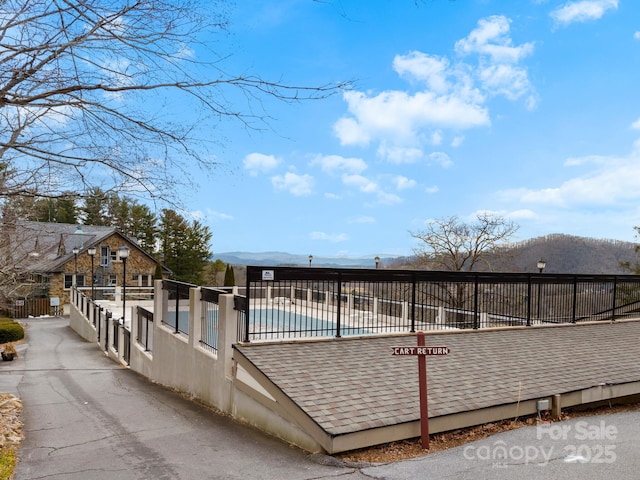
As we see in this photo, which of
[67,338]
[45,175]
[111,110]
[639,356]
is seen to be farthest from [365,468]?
[67,338]

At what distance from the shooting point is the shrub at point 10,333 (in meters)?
24.5

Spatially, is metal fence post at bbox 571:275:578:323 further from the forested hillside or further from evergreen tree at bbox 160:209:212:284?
evergreen tree at bbox 160:209:212:284

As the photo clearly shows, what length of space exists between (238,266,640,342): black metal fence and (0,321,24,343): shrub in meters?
21.0

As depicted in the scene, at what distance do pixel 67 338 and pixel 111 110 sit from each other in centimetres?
2615

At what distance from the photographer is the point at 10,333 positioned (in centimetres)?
2469

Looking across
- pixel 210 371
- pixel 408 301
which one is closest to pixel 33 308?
pixel 210 371

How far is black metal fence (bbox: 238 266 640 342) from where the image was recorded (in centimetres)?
794

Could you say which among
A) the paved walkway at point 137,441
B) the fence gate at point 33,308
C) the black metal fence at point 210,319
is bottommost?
the fence gate at point 33,308

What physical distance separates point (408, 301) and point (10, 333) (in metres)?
23.9

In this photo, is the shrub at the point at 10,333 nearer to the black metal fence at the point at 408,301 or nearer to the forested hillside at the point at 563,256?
the black metal fence at the point at 408,301

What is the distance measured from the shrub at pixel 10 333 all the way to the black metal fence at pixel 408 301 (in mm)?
21037

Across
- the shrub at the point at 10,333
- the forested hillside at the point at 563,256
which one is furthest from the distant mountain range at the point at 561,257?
the shrub at the point at 10,333

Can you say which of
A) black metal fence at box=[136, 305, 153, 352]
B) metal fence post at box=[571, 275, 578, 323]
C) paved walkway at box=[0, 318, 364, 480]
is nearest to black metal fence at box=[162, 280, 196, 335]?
paved walkway at box=[0, 318, 364, 480]

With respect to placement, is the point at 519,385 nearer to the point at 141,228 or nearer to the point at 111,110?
the point at 111,110
